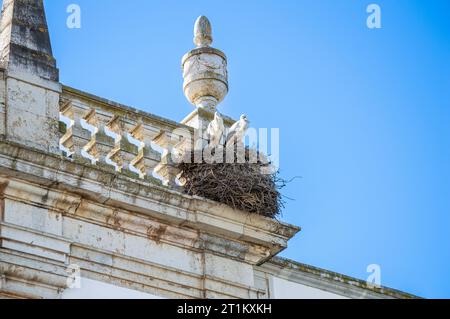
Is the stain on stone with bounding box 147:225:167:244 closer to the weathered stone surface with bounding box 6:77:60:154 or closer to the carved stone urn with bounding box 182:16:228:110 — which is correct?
the weathered stone surface with bounding box 6:77:60:154

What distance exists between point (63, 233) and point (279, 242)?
5.66 feet

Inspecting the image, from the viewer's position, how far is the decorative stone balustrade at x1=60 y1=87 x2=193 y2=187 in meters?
10.7

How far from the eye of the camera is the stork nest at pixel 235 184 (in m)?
10.9

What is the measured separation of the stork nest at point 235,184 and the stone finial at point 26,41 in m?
1.23

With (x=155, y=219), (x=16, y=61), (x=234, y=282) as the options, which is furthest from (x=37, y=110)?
(x=234, y=282)

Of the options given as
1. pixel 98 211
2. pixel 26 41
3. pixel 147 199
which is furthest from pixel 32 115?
pixel 147 199

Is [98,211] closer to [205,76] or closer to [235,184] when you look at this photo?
[235,184]

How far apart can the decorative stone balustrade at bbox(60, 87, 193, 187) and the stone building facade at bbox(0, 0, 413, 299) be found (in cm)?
1

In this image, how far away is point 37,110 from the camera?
34.5ft

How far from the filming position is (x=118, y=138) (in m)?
→ 11.0

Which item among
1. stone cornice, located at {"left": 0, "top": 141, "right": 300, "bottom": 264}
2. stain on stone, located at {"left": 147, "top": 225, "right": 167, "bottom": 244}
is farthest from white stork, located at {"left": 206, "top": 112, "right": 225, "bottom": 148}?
stain on stone, located at {"left": 147, "top": 225, "right": 167, "bottom": 244}

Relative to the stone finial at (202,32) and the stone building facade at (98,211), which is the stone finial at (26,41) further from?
the stone finial at (202,32)

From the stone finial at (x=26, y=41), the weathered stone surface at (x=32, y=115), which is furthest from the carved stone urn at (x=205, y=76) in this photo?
the weathered stone surface at (x=32, y=115)

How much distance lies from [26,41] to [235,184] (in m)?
1.83
